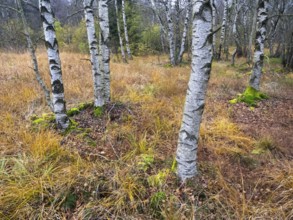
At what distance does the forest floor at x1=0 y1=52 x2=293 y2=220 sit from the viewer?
242cm

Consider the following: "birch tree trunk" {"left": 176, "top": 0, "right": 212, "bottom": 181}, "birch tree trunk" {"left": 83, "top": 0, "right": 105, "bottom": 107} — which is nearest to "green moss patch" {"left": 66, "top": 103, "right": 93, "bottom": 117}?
"birch tree trunk" {"left": 83, "top": 0, "right": 105, "bottom": 107}

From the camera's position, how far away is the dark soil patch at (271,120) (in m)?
4.18

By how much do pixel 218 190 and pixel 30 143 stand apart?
279 cm

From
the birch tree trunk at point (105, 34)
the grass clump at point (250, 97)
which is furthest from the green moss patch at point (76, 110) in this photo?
the grass clump at point (250, 97)

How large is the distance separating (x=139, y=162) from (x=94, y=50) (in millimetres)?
2708

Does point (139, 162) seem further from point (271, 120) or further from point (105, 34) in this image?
point (271, 120)

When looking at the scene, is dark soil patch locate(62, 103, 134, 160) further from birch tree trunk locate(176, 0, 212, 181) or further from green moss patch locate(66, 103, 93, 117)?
birch tree trunk locate(176, 0, 212, 181)

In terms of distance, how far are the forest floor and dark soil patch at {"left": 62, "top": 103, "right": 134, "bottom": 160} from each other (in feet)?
0.06

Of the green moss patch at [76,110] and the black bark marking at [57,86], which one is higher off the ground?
the black bark marking at [57,86]

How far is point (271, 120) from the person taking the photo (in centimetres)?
521

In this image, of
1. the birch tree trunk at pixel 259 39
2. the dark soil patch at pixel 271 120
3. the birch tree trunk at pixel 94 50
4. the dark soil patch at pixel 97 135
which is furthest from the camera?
the birch tree trunk at pixel 259 39

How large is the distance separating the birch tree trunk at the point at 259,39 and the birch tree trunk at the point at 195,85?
15.5 feet

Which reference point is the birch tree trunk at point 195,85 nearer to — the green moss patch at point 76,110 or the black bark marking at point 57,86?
the black bark marking at point 57,86

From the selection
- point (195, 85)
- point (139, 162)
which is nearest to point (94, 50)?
point (139, 162)
